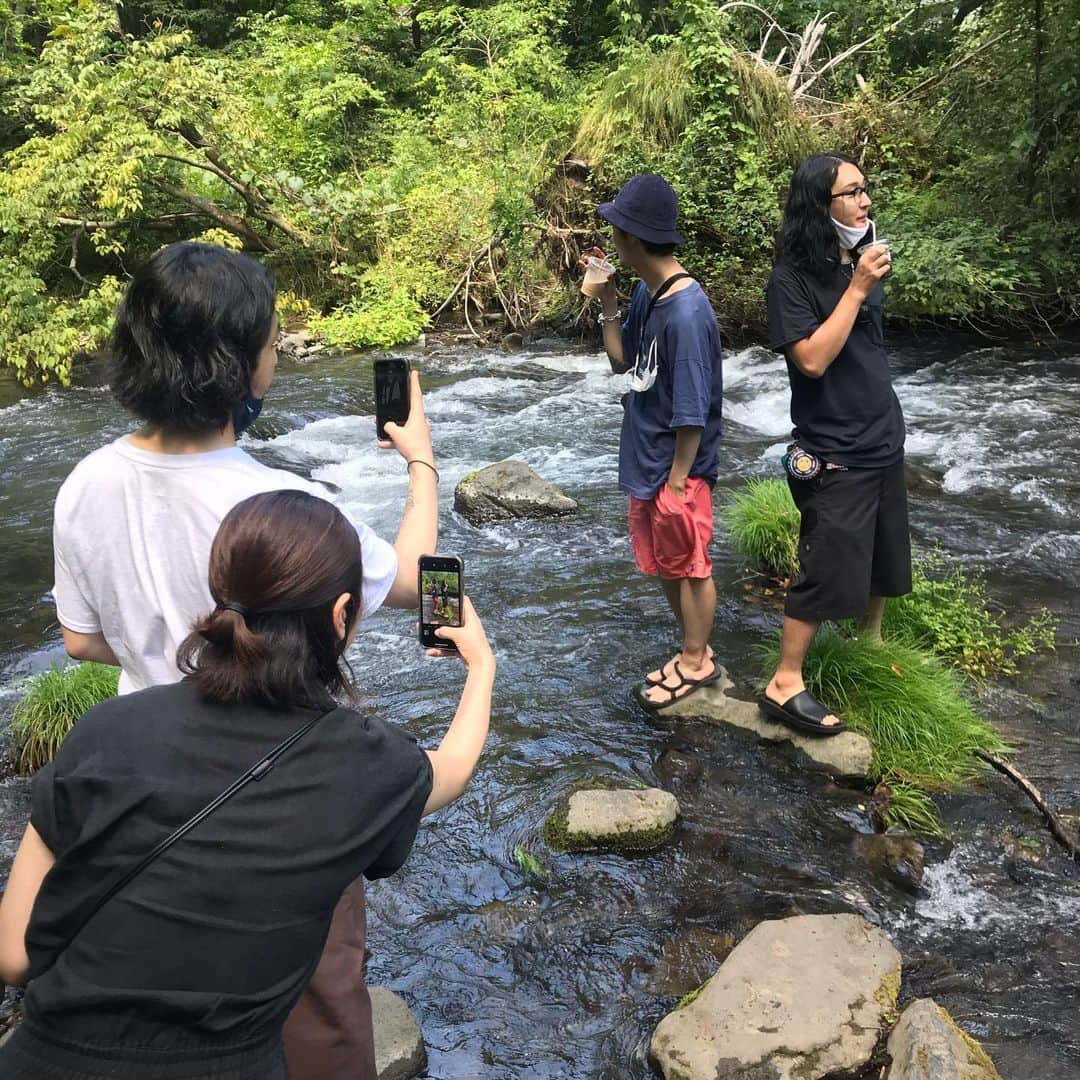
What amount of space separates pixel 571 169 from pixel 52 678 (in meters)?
9.82

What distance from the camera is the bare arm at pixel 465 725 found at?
168cm

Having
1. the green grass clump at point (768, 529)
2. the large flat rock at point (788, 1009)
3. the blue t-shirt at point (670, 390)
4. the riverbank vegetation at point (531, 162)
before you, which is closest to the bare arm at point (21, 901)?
the large flat rock at point (788, 1009)

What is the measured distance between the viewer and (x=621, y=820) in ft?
11.7

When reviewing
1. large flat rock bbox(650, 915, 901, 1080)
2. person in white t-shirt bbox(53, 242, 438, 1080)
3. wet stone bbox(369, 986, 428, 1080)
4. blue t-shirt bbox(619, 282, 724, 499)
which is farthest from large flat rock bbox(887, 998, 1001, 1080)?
blue t-shirt bbox(619, 282, 724, 499)

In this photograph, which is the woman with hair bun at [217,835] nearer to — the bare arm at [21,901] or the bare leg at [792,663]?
the bare arm at [21,901]

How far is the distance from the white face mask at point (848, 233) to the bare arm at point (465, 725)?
2.20 meters

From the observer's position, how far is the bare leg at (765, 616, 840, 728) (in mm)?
3807

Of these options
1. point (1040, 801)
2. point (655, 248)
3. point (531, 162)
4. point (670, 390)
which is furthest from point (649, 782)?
point (531, 162)

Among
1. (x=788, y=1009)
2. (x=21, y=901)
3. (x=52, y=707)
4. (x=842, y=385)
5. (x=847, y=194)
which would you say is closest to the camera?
(x=21, y=901)

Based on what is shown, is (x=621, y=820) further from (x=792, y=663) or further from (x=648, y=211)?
(x=648, y=211)

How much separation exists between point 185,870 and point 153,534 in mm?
702

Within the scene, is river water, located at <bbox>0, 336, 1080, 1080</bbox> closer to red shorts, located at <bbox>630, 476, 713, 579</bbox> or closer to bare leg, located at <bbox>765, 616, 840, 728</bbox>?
bare leg, located at <bbox>765, 616, 840, 728</bbox>

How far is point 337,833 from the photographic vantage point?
1.43 meters

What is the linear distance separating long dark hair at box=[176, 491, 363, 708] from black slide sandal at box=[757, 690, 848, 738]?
110 inches
